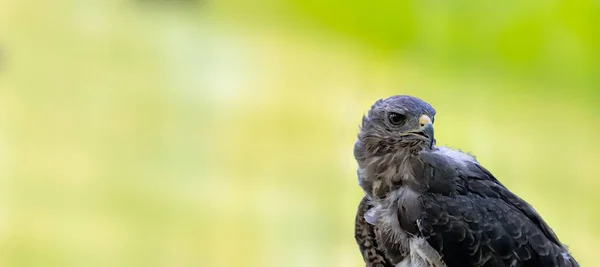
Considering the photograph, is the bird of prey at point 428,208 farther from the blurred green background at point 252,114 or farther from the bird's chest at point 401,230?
the blurred green background at point 252,114

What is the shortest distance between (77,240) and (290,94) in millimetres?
583

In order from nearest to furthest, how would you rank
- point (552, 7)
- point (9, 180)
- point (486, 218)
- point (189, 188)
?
point (486, 218) < point (9, 180) < point (189, 188) < point (552, 7)

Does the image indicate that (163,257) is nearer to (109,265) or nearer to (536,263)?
(109,265)

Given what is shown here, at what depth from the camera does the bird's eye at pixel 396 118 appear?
105 cm

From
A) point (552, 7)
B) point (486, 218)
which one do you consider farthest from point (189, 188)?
point (552, 7)

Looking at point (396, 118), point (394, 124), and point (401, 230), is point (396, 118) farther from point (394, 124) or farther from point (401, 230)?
point (401, 230)

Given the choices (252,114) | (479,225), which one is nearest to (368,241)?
(479,225)

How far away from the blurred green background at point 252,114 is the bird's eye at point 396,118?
0.40 meters

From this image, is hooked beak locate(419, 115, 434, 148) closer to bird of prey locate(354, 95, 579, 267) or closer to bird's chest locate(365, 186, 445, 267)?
bird of prey locate(354, 95, 579, 267)

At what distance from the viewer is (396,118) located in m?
1.06

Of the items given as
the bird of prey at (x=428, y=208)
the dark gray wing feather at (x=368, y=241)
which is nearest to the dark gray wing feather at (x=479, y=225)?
the bird of prey at (x=428, y=208)

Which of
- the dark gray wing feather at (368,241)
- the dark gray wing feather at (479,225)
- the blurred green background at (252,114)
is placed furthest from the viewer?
the blurred green background at (252,114)

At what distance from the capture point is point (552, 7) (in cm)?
152

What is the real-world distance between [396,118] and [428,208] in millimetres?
168
